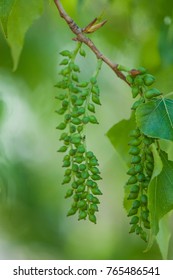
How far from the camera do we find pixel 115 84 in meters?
2.31

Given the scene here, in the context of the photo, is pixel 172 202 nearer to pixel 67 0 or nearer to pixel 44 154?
pixel 67 0

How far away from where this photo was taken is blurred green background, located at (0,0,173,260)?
5.45 feet

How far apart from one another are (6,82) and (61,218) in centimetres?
78

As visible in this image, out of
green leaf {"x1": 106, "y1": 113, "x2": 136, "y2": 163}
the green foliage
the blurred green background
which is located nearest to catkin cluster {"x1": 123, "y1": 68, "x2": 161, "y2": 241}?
the green foliage

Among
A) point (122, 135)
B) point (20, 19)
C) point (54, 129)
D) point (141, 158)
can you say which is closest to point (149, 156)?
point (141, 158)

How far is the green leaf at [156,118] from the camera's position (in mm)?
778

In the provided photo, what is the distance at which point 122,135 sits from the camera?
1.01m

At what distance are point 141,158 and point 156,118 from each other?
53 mm

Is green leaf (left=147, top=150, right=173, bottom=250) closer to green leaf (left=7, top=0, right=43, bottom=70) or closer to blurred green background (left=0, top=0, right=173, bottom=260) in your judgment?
green leaf (left=7, top=0, right=43, bottom=70)

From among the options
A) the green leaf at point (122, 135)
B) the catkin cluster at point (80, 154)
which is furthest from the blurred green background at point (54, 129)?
the catkin cluster at point (80, 154)

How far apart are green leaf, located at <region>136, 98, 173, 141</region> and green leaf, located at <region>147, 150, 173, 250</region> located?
1.1 inches

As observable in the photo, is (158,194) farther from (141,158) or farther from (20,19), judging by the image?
(20,19)
